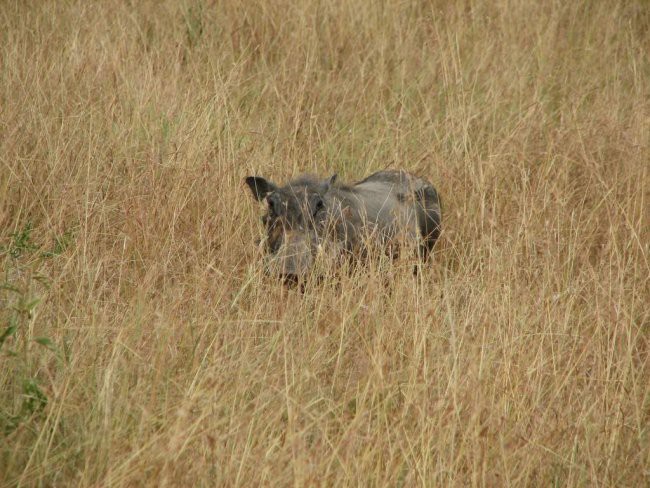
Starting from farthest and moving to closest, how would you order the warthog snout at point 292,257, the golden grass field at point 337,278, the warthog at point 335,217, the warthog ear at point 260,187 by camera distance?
1. the warthog ear at point 260,187
2. the warthog at point 335,217
3. the warthog snout at point 292,257
4. the golden grass field at point 337,278

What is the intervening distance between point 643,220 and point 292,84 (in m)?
2.42

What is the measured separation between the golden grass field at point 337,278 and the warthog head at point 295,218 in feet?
0.53

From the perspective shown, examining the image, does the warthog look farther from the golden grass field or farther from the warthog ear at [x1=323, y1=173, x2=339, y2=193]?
the golden grass field

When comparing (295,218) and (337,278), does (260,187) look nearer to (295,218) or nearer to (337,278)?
(295,218)

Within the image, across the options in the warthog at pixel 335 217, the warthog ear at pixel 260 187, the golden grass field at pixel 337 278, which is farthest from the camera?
the warthog ear at pixel 260 187

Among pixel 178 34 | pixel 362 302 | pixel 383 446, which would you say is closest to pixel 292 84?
pixel 178 34

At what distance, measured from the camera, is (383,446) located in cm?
308

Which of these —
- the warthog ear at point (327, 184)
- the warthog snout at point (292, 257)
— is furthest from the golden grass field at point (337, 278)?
the warthog ear at point (327, 184)

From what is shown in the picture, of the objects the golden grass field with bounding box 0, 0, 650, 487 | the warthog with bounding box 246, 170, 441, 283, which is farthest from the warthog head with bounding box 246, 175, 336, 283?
the golden grass field with bounding box 0, 0, 650, 487

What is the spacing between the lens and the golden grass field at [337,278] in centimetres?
303

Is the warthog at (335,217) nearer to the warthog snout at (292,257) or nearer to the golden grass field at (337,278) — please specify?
the warthog snout at (292,257)

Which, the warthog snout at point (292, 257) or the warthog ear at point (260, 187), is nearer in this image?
the warthog snout at point (292, 257)

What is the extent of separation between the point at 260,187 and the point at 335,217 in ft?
1.31

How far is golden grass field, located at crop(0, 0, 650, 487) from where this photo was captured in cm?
303
